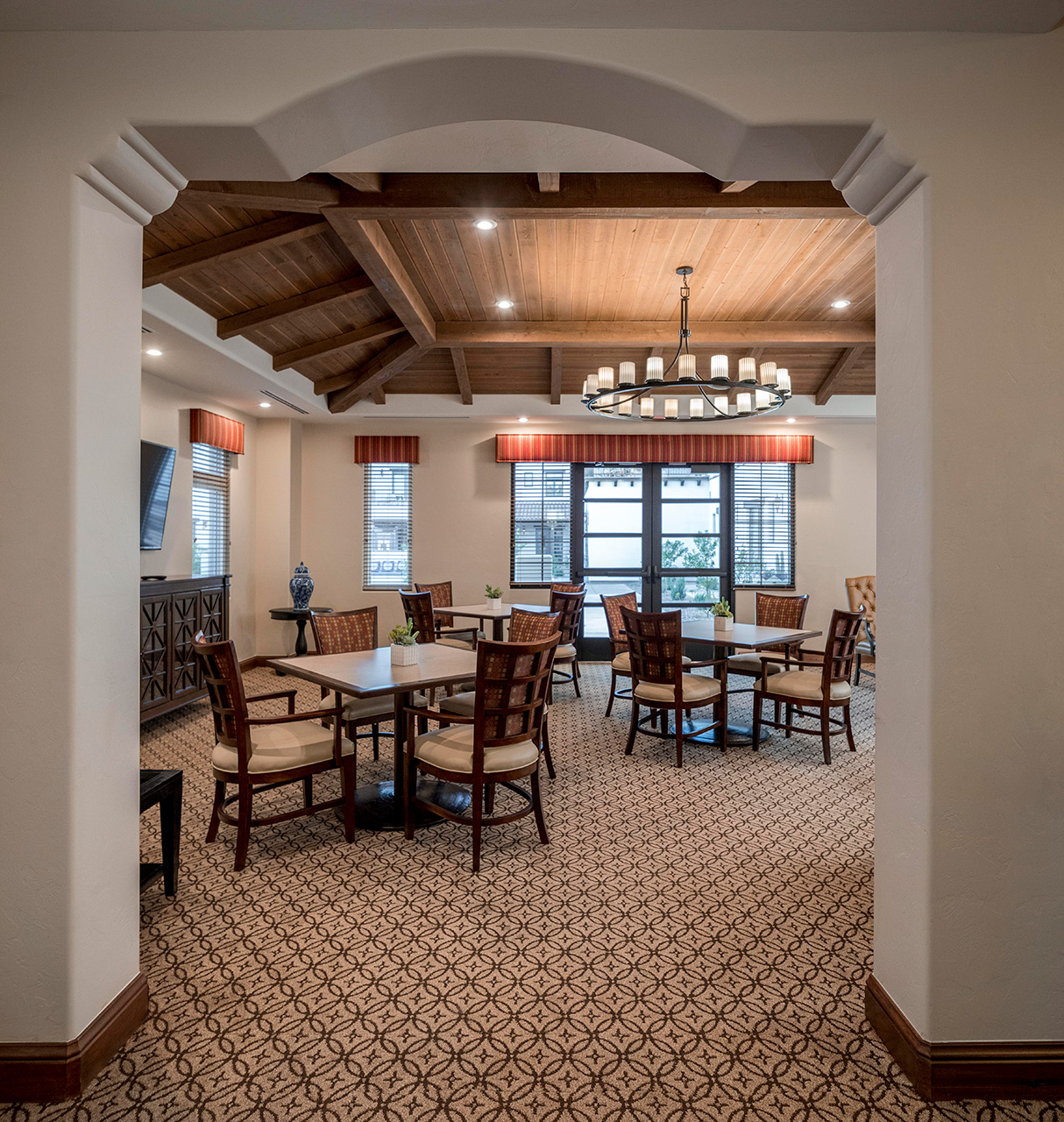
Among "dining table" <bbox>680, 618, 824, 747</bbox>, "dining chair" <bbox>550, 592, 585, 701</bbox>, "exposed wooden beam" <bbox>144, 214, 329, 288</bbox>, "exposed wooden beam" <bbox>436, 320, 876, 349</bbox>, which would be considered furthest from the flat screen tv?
"dining table" <bbox>680, 618, 824, 747</bbox>

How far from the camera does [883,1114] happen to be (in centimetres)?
164

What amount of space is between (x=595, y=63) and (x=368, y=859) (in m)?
3.00

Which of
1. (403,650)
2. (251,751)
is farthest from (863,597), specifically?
(251,751)

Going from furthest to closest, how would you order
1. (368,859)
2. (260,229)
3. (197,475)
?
1. (197,475)
2. (260,229)
3. (368,859)

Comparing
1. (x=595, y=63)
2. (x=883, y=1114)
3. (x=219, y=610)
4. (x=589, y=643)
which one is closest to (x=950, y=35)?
(x=595, y=63)

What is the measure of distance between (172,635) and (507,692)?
3245 millimetres

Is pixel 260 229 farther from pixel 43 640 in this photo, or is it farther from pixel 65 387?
pixel 43 640

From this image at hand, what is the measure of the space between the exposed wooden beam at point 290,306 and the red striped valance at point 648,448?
3.11 meters

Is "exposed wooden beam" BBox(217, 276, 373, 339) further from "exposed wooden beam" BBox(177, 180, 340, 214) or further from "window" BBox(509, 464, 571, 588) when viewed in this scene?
"window" BBox(509, 464, 571, 588)

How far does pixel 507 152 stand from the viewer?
2.70 metres

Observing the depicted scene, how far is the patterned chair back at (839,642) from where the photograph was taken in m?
4.25

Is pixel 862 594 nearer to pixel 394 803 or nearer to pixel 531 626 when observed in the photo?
pixel 531 626

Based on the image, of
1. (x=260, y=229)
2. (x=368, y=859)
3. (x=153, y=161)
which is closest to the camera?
(x=153, y=161)

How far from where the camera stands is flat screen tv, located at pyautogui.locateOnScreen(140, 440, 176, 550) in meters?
5.08
